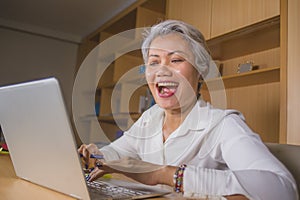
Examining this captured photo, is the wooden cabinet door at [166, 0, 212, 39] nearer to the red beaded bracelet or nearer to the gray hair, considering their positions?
the gray hair

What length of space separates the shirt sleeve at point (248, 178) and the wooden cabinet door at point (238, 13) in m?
1.17

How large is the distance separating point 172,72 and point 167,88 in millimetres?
58

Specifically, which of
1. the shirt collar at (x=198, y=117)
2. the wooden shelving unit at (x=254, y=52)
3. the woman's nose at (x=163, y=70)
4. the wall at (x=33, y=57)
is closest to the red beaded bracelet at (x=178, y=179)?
the shirt collar at (x=198, y=117)

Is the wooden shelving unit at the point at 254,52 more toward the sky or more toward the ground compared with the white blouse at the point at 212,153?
more toward the sky

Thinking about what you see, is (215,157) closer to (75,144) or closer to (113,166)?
(113,166)

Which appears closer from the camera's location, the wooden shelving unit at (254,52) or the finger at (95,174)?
the finger at (95,174)

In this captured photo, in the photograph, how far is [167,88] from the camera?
0.99 meters

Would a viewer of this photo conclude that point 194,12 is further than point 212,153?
Yes

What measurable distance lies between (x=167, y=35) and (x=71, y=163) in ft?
2.10

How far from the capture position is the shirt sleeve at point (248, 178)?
1.95ft

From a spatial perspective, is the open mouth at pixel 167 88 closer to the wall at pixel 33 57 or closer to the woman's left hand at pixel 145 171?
the woman's left hand at pixel 145 171

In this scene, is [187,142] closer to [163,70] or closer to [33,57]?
[163,70]

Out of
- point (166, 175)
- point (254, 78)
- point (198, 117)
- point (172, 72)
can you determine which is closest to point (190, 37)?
point (172, 72)

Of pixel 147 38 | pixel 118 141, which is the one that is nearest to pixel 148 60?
pixel 147 38
